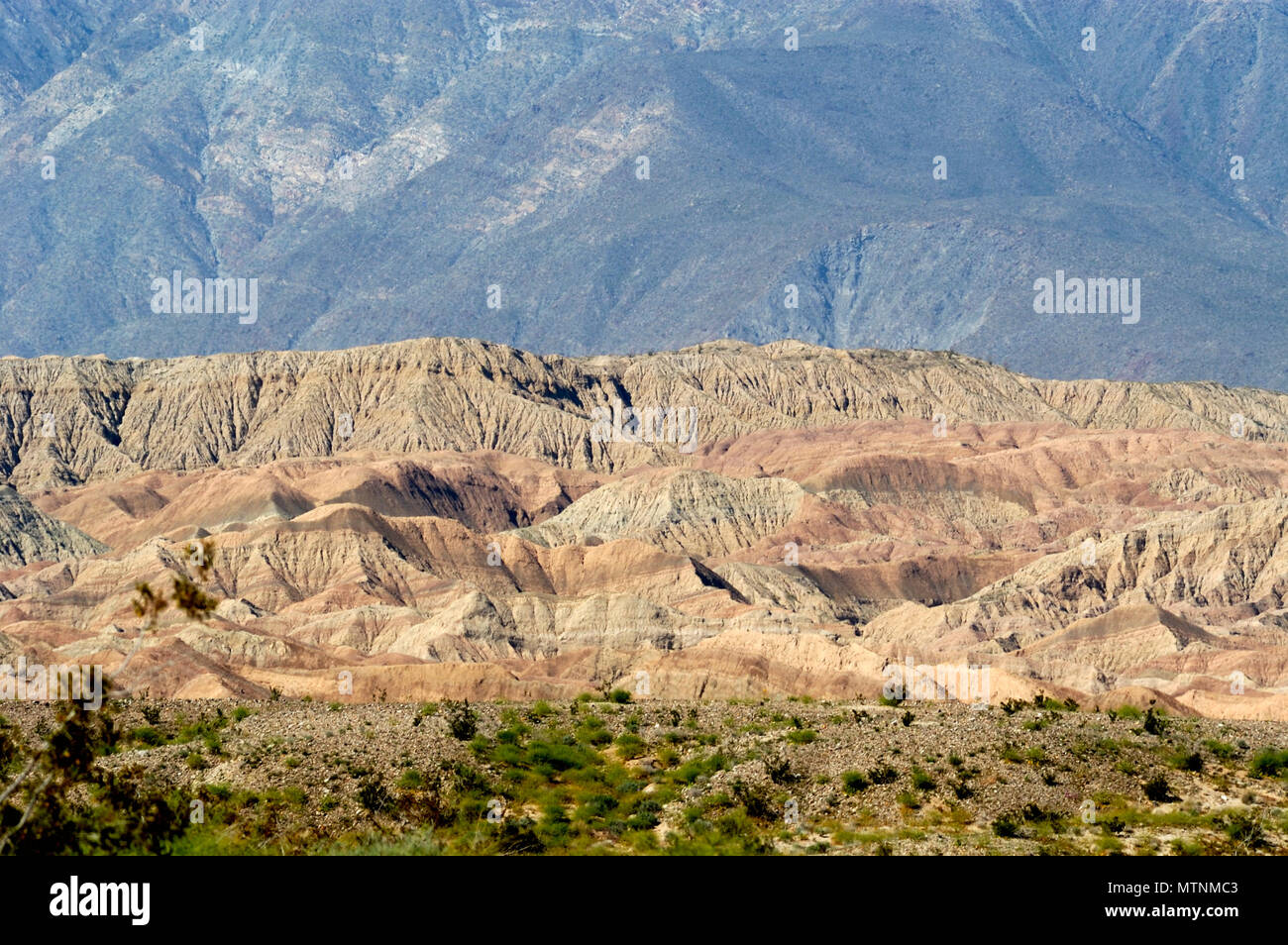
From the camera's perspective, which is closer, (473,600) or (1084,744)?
(1084,744)

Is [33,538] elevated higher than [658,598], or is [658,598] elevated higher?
[33,538]

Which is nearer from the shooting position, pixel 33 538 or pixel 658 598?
pixel 658 598

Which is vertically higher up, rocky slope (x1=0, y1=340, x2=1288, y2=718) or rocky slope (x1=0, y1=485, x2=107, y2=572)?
rocky slope (x1=0, y1=485, x2=107, y2=572)

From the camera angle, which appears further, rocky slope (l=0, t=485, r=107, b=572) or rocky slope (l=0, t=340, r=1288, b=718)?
rocky slope (l=0, t=485, r=107, b=572)

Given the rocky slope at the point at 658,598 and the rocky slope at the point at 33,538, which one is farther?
the rocky slope at the point at 33,538

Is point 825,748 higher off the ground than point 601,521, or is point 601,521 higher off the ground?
point 601,521

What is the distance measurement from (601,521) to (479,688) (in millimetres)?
100984

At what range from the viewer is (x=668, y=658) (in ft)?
315

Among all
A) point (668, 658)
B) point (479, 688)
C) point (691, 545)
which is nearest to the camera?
point (479, 688)

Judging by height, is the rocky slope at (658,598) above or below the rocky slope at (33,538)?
below
